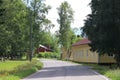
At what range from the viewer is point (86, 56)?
74438 mm

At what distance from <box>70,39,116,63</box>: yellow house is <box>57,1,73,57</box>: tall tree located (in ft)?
104

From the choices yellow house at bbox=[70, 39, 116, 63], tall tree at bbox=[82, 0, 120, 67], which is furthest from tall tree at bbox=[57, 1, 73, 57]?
tall tree at bbox=[82, 0, 120, 67]

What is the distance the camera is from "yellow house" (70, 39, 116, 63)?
64750mm

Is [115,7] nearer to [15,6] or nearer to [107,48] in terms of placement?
[107,48]

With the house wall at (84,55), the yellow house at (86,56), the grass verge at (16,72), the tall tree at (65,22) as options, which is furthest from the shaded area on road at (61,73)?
the tall tree at (65,22)

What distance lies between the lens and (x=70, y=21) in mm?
117875

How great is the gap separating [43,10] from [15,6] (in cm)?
3329

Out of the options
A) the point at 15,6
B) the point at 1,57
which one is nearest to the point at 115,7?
the point at 15,6

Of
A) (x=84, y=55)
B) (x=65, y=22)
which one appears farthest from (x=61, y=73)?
(x=65, y=22)

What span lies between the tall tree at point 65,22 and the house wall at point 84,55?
31.7 metres

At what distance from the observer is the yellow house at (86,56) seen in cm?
6475

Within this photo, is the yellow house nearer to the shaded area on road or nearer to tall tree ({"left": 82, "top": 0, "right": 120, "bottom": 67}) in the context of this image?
tall tree ({"left": 82, "top": 0, "right": 120, "bottom": 67})

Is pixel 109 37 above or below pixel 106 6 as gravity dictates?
below

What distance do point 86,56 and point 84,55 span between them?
1.65 m
